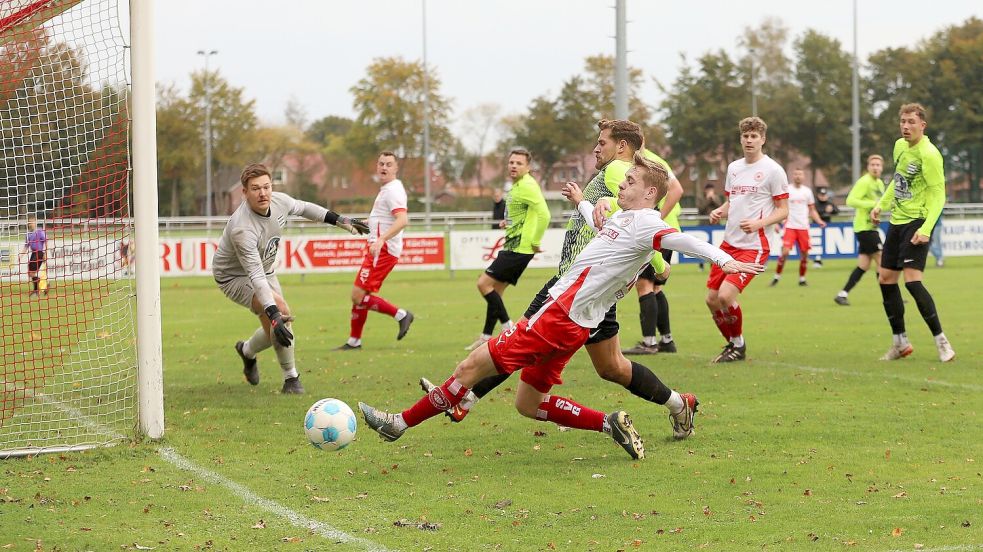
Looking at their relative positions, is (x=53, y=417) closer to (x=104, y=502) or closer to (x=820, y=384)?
(x=104, y=502)

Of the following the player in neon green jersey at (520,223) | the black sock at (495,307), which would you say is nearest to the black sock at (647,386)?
the player in neon green jersey at (520,223)

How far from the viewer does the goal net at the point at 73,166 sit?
24.6 feet

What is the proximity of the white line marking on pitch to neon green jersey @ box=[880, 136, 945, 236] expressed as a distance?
259 inches

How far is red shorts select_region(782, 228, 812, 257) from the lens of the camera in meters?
21.3

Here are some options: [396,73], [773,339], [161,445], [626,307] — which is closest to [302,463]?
[161,445]

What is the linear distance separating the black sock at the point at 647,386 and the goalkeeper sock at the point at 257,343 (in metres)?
3.59

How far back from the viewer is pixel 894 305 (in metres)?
10.6

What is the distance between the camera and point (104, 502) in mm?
5785

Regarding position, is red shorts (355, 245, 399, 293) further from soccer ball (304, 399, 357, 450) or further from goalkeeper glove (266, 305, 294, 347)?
soccer ball (304, 399, 357, 450)

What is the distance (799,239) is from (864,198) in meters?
4.48

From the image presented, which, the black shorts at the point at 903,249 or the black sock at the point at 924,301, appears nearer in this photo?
the black shorts at the point at 903,249

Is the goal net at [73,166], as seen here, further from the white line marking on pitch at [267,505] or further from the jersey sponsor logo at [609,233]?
the jersey sponsor logo at [609,233]

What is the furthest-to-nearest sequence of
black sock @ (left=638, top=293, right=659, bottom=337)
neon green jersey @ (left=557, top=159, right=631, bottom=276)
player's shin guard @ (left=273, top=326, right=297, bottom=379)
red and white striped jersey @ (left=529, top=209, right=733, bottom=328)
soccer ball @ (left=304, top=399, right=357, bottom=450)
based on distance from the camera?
black sock @ (left=638, top=293, right=659, bottom=337) < player's shin guard @ (left=273, top=326, right=297, bottom=379) < neon green jersey @ (left=557, top=159, right=631, bottom=276) < red and white striped jersey @ (left=529, top=209, right=733, bottom=328) < soccer ball @ (left=304, top=399, right=357, bottom=450)

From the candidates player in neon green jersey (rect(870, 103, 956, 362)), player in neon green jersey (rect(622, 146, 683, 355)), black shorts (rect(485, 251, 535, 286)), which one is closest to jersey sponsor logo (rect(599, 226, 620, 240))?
player in neon green jersey (rect(622, 146, 683, 355))
